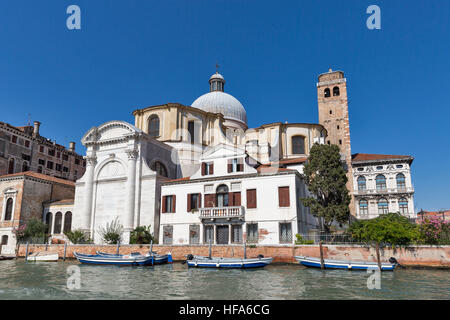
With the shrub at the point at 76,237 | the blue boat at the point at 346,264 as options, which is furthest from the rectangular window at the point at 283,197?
the shrub at the point at 76,237

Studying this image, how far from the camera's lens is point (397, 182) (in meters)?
46.5

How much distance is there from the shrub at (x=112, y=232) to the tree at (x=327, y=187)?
15639 mm

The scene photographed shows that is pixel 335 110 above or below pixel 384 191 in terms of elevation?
above

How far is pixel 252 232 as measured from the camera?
2706cm

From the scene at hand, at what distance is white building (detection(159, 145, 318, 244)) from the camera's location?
26.3 meters

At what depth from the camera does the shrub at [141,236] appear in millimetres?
28703

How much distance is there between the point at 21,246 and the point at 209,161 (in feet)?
59.5

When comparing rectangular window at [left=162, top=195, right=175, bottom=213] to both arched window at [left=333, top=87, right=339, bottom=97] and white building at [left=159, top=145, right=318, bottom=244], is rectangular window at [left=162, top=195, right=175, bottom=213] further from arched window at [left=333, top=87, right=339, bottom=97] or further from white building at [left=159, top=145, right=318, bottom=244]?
arched window at [left=333, top=87, right=339, bottom=97]

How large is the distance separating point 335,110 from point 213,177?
2885 cm

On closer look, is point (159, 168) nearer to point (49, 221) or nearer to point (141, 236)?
point (141, 236)

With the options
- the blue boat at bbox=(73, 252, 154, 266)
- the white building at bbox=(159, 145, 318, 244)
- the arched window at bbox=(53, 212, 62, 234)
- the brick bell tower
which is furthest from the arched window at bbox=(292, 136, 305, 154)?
the arched window at bbox=(53, 212, 62, 234)

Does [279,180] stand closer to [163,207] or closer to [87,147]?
[163,207]

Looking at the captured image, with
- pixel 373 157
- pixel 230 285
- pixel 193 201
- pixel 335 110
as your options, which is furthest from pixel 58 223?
pixel 373 157

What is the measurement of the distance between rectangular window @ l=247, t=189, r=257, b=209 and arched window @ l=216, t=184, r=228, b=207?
78.8 inches
